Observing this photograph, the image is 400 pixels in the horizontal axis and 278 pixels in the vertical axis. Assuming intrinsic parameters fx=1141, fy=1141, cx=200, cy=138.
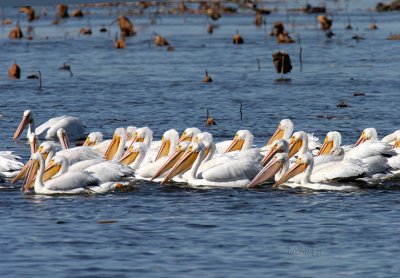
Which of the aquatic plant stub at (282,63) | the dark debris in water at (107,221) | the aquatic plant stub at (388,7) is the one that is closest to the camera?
the dark debris in water at (107,221)

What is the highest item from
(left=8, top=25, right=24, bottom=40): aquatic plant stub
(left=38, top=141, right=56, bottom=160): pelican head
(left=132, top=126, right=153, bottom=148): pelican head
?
(left=38, top=141, right=56, bottom=160): pelican head

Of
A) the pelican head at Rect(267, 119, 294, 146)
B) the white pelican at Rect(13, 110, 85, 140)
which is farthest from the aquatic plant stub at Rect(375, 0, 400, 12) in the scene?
the pelican head at Rect(267, 119, 294, 146)

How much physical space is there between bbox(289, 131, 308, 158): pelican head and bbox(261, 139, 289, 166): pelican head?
526 mm

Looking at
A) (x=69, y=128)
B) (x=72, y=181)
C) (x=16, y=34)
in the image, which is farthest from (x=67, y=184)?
(x=16, y=34)

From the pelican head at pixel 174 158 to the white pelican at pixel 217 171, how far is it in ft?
0.43

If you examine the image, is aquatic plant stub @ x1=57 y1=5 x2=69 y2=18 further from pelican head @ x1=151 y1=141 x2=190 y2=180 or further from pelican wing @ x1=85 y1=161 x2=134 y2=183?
pelican wing @ x1=85 y1=161 x2=134 y2=183

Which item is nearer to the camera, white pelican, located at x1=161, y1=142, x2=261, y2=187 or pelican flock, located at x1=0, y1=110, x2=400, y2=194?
pelican flock, located at x1=0, y1=110, x2=400, y2=194

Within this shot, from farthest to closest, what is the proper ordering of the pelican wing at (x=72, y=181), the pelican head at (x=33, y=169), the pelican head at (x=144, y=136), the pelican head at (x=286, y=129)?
the pelican head at (x=286, y=129) → the pelican head at (x=144, y=136) → the pelican head at (x=33, y=169) → the pelican wing at (x=72, y=181)

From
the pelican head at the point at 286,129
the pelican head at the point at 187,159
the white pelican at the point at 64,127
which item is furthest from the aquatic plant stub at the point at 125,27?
the pelican head at the point at 187,159

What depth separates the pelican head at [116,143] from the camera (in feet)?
51.0

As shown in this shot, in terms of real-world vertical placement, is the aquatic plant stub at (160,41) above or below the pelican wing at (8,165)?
below

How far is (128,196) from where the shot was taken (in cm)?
1337

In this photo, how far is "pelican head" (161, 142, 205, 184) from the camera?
1430 centimetres

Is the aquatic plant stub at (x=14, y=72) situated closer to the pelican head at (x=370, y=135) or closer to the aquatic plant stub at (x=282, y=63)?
the aquatic plant stub at (x=282, y=63)
